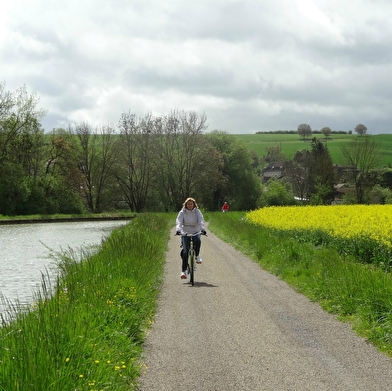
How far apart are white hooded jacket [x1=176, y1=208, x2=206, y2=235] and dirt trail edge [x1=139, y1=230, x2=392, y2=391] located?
236cm

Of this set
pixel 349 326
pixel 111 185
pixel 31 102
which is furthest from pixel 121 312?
pixel 111 185

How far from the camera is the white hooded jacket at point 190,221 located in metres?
14.8

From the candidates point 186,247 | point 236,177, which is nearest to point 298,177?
point 236,177

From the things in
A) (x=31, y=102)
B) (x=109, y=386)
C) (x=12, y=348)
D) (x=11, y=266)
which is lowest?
(x=11, y=266)

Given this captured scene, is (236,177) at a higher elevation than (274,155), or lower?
lower

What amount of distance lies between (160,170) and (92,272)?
63.6 metres

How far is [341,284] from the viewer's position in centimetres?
1088

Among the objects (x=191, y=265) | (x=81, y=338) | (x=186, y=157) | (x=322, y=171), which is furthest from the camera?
(x=322, y=171)

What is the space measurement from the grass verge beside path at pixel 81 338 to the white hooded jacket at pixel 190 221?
12.8 ft

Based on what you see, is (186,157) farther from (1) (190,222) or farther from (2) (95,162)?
(1) (190,222)

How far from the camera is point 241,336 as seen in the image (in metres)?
8.38

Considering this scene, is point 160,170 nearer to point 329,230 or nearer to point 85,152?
point 85,152

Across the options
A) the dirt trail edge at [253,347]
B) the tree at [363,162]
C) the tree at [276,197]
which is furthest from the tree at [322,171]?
the dirt trail edge at [253,347]

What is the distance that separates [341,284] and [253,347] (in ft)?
12.2
